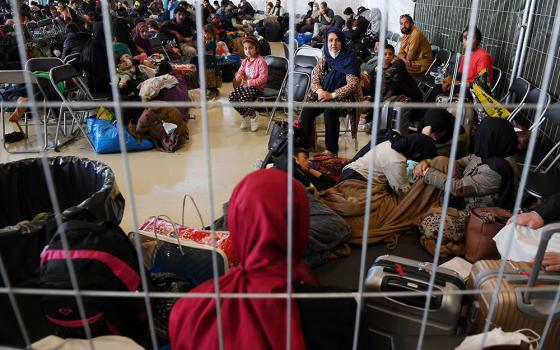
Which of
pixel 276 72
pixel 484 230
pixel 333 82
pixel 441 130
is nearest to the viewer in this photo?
pixel 484 230

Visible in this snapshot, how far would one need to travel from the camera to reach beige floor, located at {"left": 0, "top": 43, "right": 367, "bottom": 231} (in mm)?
3002

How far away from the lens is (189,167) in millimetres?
3654

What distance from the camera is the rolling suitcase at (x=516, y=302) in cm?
130

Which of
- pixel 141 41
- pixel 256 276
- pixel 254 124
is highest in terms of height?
pixel 141 41

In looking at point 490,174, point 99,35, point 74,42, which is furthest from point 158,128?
point 490,174

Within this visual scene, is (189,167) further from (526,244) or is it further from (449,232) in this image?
(526,244)

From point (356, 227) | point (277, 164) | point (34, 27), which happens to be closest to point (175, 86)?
point (277, 164)

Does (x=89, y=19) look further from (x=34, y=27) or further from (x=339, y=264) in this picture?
(x=339, y=264)

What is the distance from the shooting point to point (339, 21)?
8969 millimetres

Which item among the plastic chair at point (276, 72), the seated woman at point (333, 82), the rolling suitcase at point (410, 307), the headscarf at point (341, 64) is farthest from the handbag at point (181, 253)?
the plastic chair at point (276, 72)

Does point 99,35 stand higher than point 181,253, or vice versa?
point 99,35

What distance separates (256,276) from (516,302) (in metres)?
0.84

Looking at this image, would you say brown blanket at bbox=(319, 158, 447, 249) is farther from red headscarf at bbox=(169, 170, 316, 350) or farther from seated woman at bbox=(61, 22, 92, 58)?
seated woman at bbox=(61, 22, 92, 58)

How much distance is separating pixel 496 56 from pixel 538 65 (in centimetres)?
92
